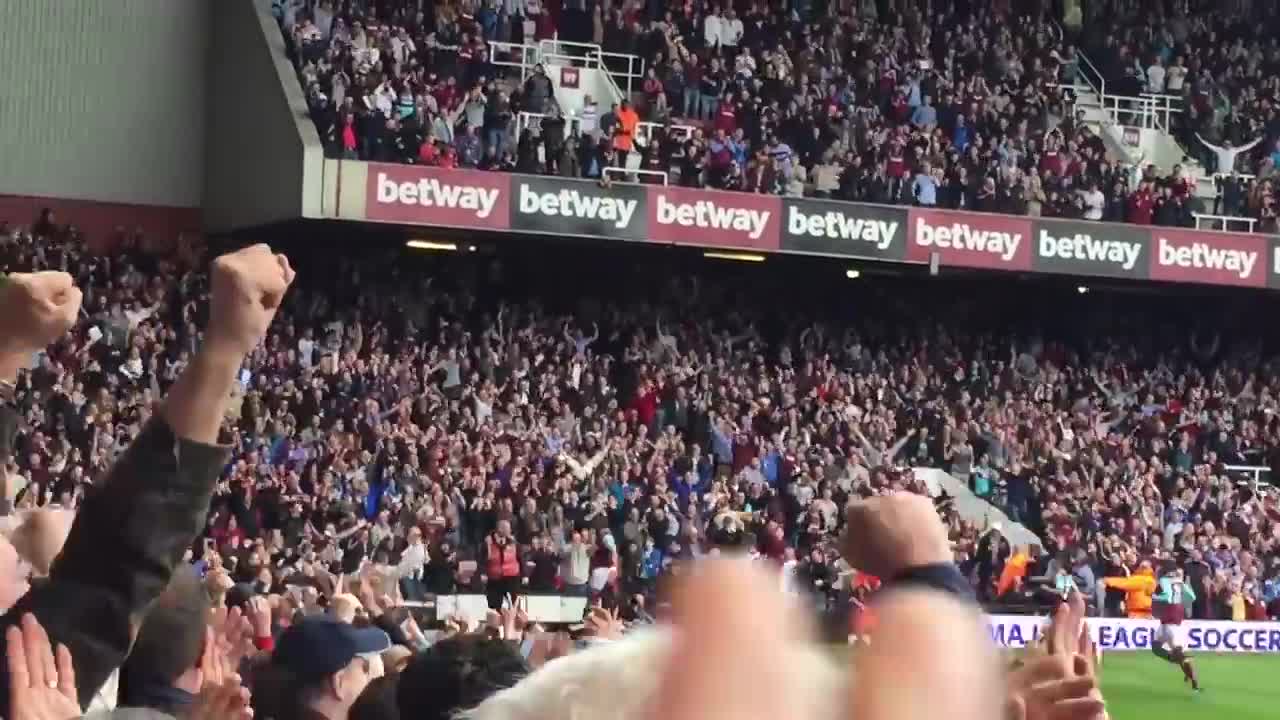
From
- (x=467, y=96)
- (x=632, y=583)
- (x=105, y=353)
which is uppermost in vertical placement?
(x=467, y=96)

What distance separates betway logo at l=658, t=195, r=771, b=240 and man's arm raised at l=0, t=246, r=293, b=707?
26362 millimetres

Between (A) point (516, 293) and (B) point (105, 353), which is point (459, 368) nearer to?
(A) point (516, 293)

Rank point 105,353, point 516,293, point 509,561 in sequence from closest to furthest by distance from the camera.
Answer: point 509,561, point 105,353, point 516,293

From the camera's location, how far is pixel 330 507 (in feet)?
75.4

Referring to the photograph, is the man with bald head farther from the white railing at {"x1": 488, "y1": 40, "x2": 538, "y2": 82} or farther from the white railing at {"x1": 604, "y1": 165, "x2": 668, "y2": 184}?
the white railing at {"x1": 488, "y1": 40, "x2": 538, "y2": 82}

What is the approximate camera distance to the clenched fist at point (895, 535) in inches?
81.4

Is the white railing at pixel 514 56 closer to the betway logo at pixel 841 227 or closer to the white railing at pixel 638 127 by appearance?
the white railing at pixel 638 127

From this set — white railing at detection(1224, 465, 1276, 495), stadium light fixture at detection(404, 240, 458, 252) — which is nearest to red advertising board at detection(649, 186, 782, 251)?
stadium light fixture at detection(404, 240, 458, 252)

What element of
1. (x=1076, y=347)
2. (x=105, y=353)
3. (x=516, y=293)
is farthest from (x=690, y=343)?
(x=105, y=353)

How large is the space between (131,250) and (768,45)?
11.4m

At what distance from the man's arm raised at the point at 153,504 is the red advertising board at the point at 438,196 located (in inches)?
977

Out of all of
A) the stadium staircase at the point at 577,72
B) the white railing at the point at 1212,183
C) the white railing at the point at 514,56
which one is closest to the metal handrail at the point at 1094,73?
the white railing at the point at 1212,183

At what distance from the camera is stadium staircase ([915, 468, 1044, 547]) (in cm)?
2875

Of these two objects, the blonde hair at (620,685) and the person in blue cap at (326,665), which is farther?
the person in blue cap at (326,665)
